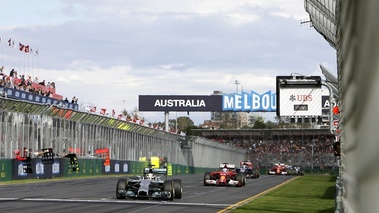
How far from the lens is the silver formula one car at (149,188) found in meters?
25.5

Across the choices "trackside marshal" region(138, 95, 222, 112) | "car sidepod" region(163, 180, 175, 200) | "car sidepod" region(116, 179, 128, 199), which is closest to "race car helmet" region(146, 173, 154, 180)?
"car sidepod" region(163, 180, 175, 200)

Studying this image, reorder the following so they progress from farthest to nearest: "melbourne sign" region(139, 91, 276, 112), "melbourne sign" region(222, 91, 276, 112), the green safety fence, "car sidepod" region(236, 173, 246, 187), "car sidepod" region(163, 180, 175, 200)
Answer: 1. "melbourne sign" region(139, 91, 276, 112)
2. "melbourne sign" region(222, 91, 276, 112)
3. "car sidepod" region(236, 173, 246, 187)
4. the green safety fence
5. "car sidepod" region(163, 180, 175, 200)

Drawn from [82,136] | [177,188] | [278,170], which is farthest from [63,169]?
[278,170]

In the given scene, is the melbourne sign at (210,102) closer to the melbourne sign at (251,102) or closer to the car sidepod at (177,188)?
the melbourne sign at (251,102)

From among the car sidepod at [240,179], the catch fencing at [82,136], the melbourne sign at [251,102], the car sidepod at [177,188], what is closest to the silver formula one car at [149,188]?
the car sidepod at [177,188]

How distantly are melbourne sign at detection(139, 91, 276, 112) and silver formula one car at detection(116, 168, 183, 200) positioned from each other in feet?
212

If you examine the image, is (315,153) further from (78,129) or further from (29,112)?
(29,112)

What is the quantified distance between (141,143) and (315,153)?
1698 inches

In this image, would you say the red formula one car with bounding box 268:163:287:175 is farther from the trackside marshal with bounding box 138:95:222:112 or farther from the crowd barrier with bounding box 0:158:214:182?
the trackside marshal with bounding box 138:95:222:112

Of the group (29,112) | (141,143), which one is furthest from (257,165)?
(29,112)

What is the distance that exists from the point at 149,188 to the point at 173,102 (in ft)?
237

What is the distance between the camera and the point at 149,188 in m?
25.8

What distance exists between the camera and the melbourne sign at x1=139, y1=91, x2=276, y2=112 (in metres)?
90.7

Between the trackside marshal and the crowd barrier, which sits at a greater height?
the trackside marshal
